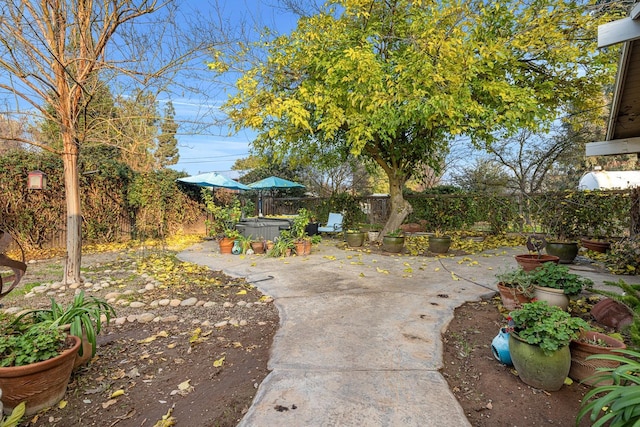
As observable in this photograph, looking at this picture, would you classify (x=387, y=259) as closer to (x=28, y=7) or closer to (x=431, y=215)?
(x=431, y=215)

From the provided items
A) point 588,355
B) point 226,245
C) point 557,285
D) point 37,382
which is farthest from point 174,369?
point 226,245

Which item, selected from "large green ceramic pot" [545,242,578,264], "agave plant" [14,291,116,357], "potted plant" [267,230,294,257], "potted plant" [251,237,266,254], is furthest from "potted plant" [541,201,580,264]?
"agave plant" [14,291,116,357]

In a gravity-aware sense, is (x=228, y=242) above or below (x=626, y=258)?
above

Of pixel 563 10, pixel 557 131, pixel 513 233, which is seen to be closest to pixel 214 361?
pixel 563 10

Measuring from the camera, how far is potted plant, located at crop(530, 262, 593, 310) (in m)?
2.99

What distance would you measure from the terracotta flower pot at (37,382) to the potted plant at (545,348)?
2.80m

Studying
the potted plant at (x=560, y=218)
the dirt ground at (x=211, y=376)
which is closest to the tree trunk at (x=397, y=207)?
the potted plant at (x=560, y=218)

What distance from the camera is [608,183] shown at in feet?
36.4

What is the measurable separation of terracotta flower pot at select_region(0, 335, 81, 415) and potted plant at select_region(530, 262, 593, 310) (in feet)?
12.4

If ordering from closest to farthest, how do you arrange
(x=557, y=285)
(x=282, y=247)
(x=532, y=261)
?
(x=557, y=285) → (x=532, y=261) → (x=282, y=247)

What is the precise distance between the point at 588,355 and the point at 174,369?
275 cm

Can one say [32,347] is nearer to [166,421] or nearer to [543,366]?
[166,421]

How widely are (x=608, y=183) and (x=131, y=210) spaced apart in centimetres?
1528

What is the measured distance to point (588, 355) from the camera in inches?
79.9
